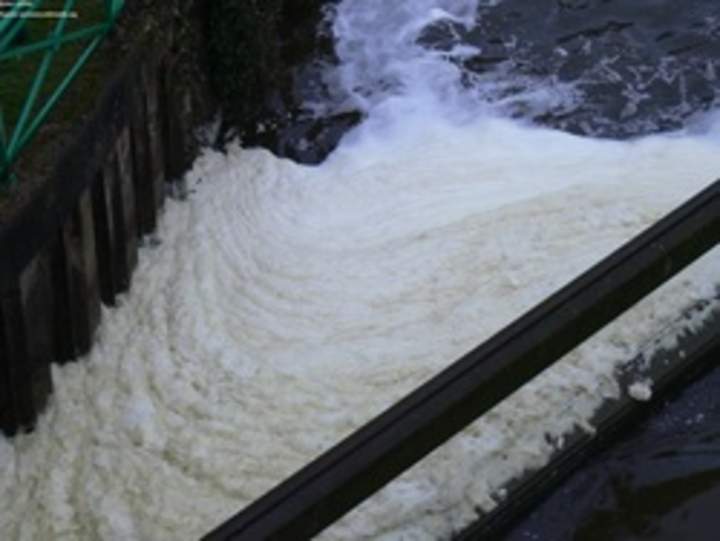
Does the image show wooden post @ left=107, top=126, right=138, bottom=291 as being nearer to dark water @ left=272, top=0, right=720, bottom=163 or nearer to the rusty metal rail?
dark water @ left=272, top=0, right=720, bottom=163

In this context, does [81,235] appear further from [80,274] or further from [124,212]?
[124,212]

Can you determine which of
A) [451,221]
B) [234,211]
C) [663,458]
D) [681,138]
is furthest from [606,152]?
[663,458]

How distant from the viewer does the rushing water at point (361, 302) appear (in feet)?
21.1

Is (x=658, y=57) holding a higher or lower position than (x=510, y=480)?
lower

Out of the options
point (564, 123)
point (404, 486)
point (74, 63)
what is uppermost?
point (74, 63)

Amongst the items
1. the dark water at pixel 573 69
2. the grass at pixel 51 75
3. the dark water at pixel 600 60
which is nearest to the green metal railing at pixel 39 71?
the grass at pixel 51 75

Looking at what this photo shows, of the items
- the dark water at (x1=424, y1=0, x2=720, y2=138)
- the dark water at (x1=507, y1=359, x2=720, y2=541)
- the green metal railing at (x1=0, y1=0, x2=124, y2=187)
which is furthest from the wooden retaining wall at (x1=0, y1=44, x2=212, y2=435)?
the dark water at (x1=424, y1=0, x2=720, y2=138)

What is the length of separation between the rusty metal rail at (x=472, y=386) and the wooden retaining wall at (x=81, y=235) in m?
2.74

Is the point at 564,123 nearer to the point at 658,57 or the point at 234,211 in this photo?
the point at 658,57

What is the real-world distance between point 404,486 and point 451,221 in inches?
133

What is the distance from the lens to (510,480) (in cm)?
575

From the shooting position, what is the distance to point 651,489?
18.8 ft

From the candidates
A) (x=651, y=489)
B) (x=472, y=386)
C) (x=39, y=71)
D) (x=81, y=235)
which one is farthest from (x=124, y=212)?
(x=472, y=386)

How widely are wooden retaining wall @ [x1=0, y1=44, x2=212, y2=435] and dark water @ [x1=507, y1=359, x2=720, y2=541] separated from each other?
8.94 feet
